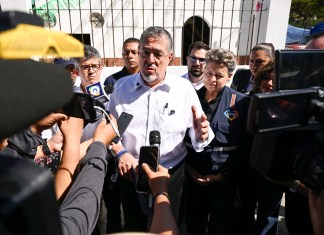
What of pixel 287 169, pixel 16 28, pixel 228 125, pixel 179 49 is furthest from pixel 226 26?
pixel 16 28

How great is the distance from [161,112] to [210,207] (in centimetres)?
97

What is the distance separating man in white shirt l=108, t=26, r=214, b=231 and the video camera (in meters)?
0.98

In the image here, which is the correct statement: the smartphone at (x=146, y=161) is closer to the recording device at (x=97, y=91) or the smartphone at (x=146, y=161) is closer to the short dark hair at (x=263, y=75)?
the recording device at (x=97, y=91)

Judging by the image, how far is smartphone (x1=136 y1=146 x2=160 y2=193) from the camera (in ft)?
4.89

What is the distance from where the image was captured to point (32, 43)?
0.48 metres

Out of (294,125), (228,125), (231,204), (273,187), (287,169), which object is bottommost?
(231,204)

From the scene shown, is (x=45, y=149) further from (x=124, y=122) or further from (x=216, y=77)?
(x=216, y=77)

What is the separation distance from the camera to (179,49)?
9094 millimetres

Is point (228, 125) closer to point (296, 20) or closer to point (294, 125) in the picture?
point (294, 125)

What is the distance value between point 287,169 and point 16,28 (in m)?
1.00

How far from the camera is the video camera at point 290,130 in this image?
930 millimetres

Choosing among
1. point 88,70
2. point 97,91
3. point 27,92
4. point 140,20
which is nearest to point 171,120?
point 97,91

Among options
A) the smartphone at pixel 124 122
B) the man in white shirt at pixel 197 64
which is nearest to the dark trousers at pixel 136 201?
the smartphone at pixel 124 122

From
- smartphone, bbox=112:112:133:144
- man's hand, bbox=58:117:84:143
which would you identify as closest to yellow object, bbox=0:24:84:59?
man's hand, bbox=58:117:84:143
